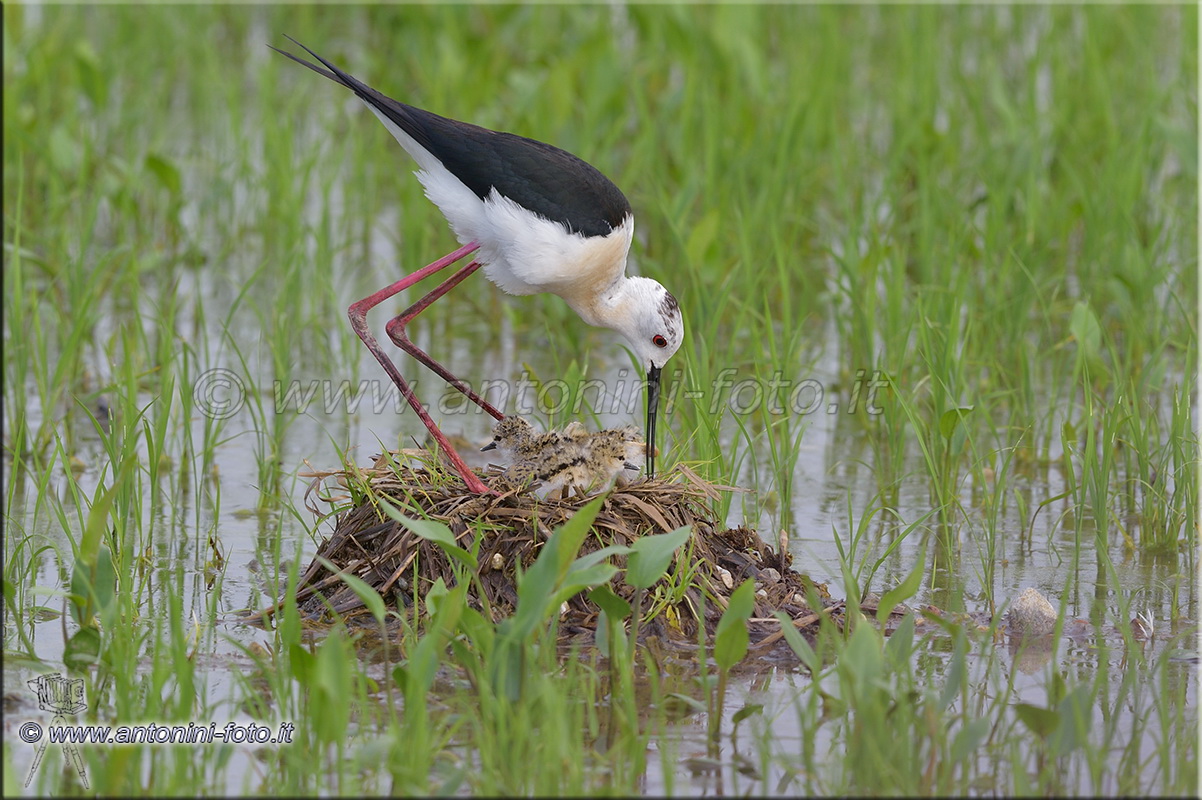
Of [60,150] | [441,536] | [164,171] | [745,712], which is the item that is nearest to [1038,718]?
[745,712]

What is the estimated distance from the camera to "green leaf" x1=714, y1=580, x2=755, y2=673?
11.4 feet

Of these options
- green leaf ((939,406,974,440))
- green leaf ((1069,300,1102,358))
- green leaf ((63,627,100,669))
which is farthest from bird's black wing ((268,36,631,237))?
green leaf ((63,627,100,669))

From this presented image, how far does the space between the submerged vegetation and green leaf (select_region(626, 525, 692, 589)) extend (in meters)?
0.01

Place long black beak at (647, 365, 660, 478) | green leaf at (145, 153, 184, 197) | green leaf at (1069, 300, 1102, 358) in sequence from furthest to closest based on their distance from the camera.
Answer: green leaf at (145, 153, 184, 197) → green leaf at (1069, 300, 1102, 358) → long black beak at (647, 365, 660, 478)

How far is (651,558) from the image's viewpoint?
12.1 feet

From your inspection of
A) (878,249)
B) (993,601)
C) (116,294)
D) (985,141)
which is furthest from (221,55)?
(993,601)

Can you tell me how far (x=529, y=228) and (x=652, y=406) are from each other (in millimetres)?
689

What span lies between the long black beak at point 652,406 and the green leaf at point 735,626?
1091 millimetres

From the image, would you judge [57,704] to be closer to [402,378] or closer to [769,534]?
[402,378]

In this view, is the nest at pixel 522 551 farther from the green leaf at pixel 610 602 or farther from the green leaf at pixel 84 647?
the green leaf at pixel 84 647

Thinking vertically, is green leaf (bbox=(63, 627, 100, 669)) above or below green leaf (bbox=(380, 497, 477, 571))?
below

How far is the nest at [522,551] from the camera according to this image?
13.4ft

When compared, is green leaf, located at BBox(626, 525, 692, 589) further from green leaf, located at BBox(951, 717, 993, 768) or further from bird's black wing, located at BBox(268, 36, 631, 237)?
bird's black wing, located at BBox(268, 36, 631, 237)

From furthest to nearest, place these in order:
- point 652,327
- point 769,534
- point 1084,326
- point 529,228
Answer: point 1084,326, point 769,534, point 652,327, point 529,228
